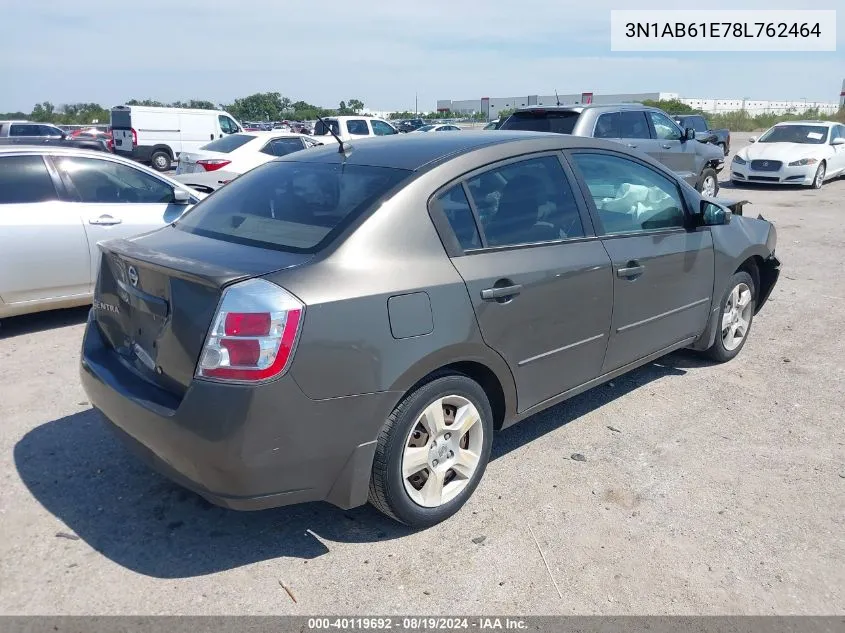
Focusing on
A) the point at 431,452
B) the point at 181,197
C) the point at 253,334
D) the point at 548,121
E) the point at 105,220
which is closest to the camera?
the point at 253,334

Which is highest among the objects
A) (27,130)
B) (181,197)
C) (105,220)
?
(27,130)

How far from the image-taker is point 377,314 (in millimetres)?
2770

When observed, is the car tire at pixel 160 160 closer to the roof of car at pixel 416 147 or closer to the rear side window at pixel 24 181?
the rear side window at pixel 24 181

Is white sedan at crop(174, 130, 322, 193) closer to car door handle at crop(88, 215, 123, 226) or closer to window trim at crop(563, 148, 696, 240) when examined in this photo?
car door handle at crop(88, 215, 123, 226)

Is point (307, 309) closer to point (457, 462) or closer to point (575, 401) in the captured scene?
point (457, 462)

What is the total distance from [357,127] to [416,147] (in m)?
16.4

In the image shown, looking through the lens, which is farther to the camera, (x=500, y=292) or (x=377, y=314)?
(x=500, y=292)

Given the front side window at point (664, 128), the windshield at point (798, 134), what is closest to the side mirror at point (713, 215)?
the front side window at point (664, 128)

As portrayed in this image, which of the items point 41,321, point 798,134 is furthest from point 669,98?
point 41,321

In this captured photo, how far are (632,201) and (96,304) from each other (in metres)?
2.99

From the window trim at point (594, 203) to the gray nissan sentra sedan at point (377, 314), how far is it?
0.05ft

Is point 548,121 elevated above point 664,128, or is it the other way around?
point 548,121

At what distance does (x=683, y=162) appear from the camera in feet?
40.0

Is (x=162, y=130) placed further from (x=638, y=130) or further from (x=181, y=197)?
(x=181, y=197)
